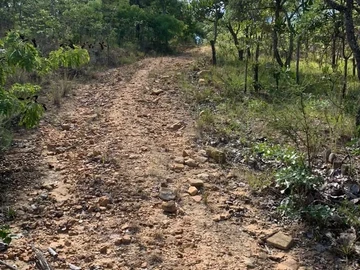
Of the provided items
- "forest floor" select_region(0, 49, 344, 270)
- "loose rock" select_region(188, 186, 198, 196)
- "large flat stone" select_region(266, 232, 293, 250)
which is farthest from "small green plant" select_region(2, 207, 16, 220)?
"large flat stone" select_region(266, 232, 293, 250)

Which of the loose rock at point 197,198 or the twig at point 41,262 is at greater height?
the loose rock at point 197,198

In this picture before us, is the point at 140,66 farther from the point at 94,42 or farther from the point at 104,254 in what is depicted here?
the point at 104,254

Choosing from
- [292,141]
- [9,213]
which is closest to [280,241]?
[292,141]

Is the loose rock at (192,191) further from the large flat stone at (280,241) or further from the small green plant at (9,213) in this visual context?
the small green plant at (9,213)

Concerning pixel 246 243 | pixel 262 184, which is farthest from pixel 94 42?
pixel 246 243

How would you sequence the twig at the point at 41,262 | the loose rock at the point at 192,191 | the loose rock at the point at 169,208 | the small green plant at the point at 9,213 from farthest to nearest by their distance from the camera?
the loose rock at the point at 192,191 → the loose rock at the point at 169,208 → the small green plant at the point at 9,213 → the twig at the point at 41,262

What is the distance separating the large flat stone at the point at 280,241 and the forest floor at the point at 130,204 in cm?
6

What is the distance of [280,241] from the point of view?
2887 millimetres

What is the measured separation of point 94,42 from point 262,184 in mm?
8898

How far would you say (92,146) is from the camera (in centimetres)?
461

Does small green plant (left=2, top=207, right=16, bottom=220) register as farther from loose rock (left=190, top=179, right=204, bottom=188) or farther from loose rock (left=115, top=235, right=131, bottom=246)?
loose rock (left=190, top=179, right=204, bottom=188)

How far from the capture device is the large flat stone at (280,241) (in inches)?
112

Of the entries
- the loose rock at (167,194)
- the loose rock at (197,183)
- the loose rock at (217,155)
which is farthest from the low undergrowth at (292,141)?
the loose rock at (167,194)

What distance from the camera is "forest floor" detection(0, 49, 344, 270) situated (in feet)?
8.87
